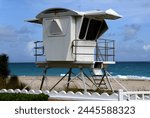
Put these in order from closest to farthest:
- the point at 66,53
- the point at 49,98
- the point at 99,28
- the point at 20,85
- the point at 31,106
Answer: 1. the point at 31,106
2. the point at 49,98
3. the point at 66,53
4. the point at 99,28
5. the point at 20,85

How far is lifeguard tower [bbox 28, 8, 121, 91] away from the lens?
22.7m

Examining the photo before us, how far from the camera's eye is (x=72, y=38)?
2262 centimetres

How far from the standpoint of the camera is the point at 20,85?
29.5m

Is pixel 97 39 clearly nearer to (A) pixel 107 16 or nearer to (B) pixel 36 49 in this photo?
(A) pixel 107 16

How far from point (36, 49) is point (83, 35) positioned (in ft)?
10.7

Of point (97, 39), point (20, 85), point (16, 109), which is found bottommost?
point (20, 85)

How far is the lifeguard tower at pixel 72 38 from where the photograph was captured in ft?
74.4

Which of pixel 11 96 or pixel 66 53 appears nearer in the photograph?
pixel 11 96

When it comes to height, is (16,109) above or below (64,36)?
below

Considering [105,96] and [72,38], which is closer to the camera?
[105,96]

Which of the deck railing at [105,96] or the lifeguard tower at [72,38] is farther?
the lifeguard tower at [72,38]

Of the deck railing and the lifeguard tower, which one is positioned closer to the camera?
the deck railing

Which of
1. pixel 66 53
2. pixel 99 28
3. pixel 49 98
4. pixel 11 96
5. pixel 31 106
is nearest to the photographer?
pixel 31 106

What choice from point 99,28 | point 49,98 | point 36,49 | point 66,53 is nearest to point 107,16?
point 99,28
